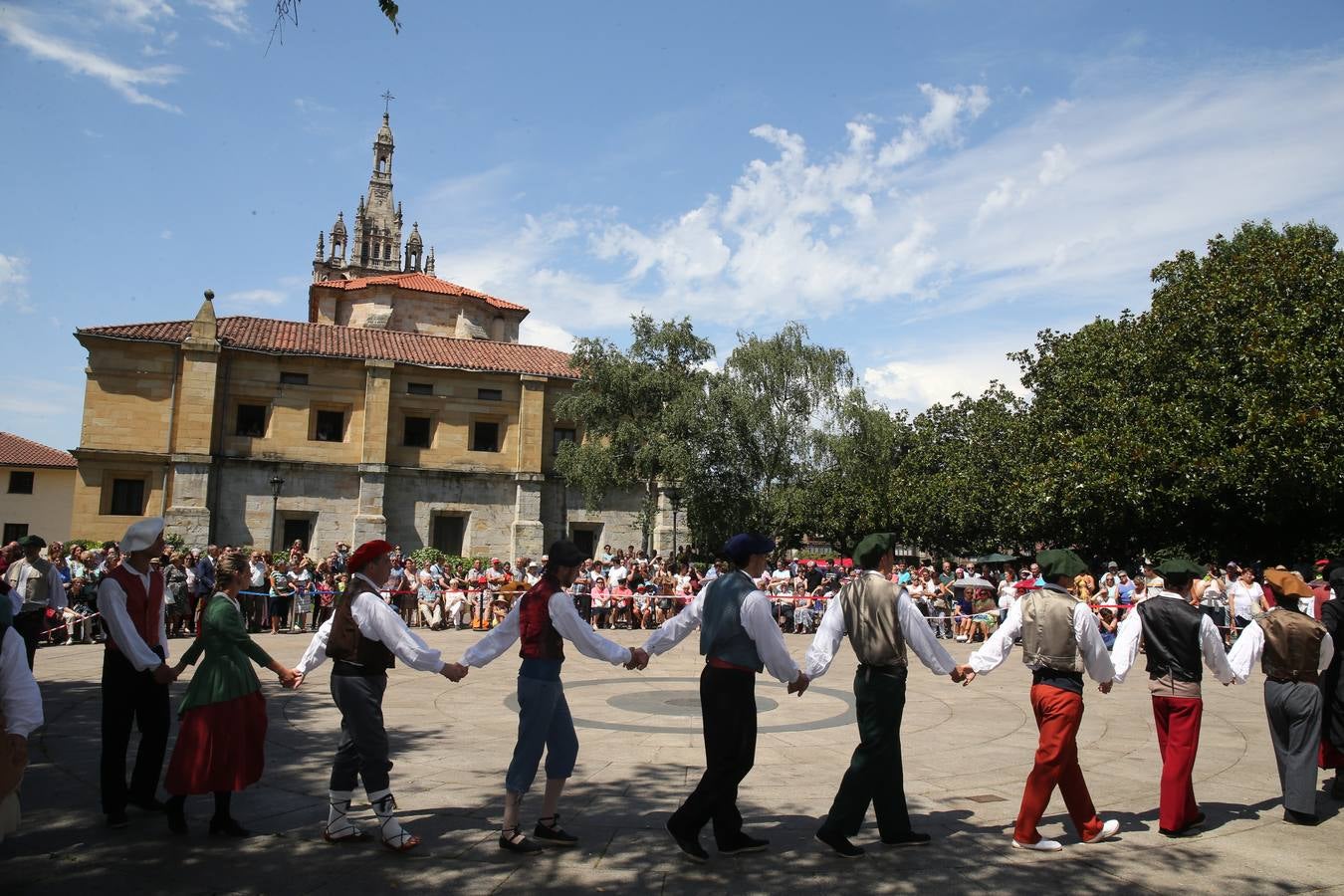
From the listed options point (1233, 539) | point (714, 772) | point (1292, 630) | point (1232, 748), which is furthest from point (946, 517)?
point (714, 772)

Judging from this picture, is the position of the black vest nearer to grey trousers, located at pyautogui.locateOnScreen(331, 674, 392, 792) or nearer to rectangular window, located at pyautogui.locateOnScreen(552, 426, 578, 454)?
grey trousers, located at pyautogui.locateOnScreen(331, 674, 392, 792)

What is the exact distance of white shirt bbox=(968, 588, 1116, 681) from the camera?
18.2 ft

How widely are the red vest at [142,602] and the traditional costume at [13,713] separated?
1.92 metres

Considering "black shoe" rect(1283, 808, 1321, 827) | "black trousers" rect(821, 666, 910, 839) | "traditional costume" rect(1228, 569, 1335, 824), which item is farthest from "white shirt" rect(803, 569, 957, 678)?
"black shoe" rect(1283, 808, 1321, 827)

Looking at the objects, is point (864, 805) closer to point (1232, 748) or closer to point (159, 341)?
point (1232, 748)

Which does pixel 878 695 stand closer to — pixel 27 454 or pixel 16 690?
pixel 16 690

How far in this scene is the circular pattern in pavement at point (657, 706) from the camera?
9.02 meters

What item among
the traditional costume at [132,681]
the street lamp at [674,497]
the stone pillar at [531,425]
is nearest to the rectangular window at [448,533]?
the stone pillar at [531,425]

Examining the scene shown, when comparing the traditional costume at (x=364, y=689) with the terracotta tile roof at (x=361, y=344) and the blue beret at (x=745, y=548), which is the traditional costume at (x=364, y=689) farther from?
the terracotta tile roof at (x=361, y=344)

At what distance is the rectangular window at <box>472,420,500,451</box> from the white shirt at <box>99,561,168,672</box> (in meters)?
31.5

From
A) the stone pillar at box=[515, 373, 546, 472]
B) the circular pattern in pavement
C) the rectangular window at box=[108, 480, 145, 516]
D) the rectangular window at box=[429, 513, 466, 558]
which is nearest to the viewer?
the circular pattern in pavement

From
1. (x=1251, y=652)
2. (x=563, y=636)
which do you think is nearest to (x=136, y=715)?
(x=563, y=636)

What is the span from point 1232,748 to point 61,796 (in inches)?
387

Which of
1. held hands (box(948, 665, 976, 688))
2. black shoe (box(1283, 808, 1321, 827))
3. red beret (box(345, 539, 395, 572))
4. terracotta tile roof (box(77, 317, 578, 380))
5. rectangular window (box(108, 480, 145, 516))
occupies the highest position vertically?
terracotta tile roof (box(77, 317, 578, 380))
